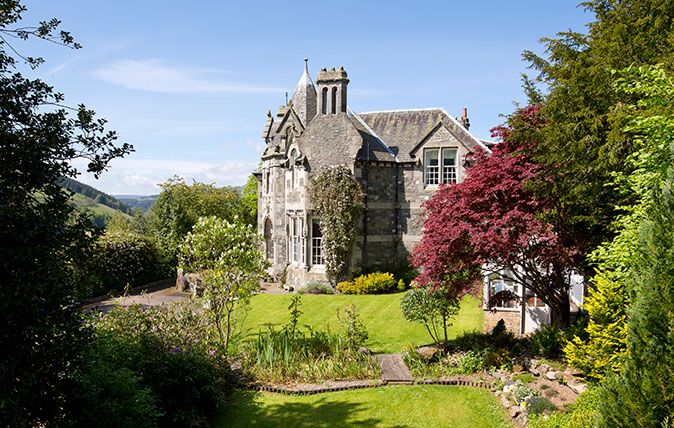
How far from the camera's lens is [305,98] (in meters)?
30.6

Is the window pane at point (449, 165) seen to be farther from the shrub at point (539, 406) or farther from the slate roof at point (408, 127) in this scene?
the shrub at point (539, 406)

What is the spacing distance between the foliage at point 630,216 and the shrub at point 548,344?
1.73m

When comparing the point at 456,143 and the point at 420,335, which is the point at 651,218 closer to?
the point at 420,335

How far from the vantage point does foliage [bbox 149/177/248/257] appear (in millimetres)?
37312

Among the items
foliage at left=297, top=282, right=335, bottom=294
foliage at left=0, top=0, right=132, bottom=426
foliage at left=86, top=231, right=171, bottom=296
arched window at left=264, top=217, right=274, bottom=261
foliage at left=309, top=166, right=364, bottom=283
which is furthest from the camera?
arched window at left=264, top=217, right=274, bottom=261

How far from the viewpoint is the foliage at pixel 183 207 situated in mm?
37312

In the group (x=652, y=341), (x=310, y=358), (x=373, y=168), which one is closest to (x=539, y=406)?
(x=652, y=341)

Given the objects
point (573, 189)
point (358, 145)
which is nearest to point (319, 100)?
point (358, 145)

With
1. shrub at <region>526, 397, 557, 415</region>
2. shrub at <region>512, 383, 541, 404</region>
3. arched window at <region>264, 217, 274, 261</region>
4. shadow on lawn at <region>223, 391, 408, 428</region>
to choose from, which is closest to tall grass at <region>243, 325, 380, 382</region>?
shadow on lawn at <region>223, 391, 408, 428</region>

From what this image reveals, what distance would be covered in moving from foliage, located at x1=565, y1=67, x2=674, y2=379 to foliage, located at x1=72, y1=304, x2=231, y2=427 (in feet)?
27.1

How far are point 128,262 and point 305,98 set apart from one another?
1537 cm

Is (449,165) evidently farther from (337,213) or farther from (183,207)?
(183,207)

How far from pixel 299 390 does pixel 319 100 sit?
60.9 feet

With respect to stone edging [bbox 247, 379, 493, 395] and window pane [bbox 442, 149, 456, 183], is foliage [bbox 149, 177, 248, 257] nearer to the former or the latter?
window pane [bbox 442, 149, 456, 183]
